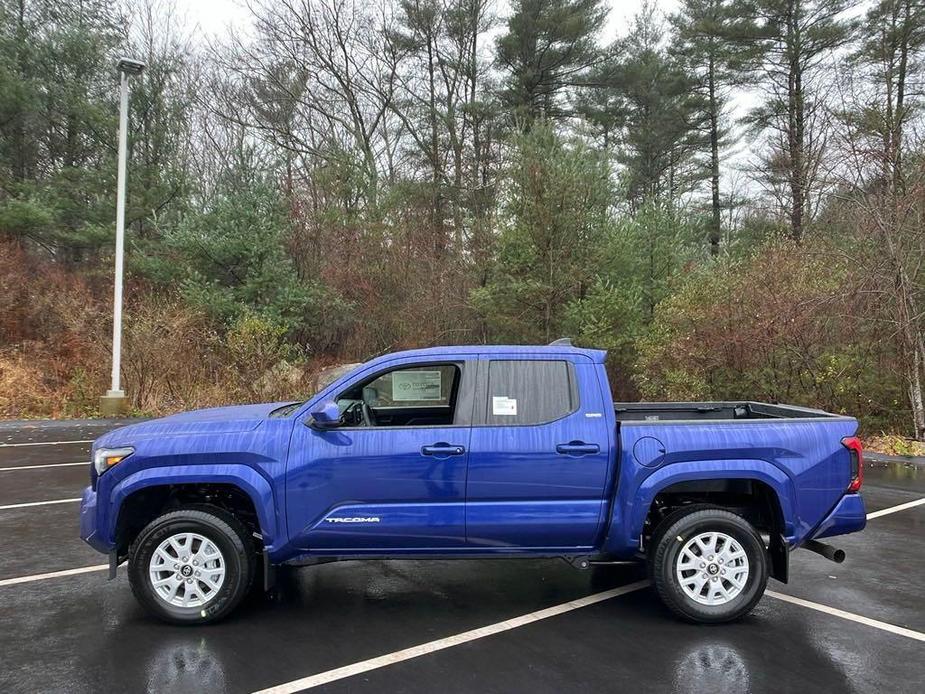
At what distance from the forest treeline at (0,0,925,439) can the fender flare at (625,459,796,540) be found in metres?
8.64

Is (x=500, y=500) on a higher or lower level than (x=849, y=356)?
lower

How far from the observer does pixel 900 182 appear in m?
11.7

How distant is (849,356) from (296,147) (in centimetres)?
2162

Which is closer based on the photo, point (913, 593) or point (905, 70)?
point (913, 593)

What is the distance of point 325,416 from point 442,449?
2.55 ft

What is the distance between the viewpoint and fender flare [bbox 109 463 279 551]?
424cm

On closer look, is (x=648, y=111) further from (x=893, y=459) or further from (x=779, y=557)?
(x=779, y=557)

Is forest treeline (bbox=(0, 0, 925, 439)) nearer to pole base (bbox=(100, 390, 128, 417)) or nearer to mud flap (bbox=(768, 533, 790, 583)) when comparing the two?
pole base (bbox=(100, 390, 128, 417))

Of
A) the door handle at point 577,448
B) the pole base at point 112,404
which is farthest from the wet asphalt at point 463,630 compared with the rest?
the pole base at point 112,404

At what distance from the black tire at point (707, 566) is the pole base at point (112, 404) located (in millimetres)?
13645

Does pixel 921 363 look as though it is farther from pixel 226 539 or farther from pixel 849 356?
pixel 226 539

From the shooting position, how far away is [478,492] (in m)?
4.31

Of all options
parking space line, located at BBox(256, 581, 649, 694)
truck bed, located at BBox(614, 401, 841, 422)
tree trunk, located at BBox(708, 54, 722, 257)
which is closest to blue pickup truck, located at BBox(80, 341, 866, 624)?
parking space line, located at BBox(256, 581, 649, 694)

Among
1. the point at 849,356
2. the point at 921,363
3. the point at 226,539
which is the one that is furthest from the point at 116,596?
the point at 921,363
